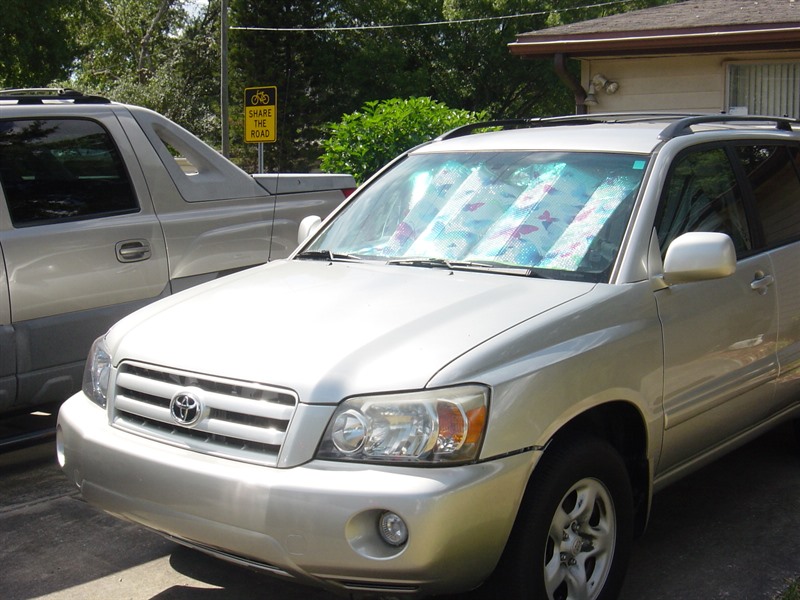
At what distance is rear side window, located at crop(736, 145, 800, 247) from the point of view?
479cm

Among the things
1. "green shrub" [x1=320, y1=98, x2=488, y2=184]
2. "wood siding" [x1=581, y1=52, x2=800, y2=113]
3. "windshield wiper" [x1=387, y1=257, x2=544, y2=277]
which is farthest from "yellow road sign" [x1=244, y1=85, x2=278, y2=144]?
"windshield wiper" [x1=387, y1=257, x2=544, y2=277]

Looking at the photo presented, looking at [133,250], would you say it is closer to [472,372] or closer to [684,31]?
[472,372]

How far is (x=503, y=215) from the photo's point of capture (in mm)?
4180

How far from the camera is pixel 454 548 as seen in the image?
295 cm

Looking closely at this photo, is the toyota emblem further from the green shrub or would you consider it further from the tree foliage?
the tree foliage

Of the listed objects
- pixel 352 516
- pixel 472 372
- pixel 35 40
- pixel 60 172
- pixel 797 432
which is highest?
pixel 35 40

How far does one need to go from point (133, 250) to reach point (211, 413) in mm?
2670

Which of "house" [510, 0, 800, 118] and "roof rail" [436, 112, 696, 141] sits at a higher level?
"house" [510, 0, 800, 118]

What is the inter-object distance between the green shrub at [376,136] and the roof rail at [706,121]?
6390mm

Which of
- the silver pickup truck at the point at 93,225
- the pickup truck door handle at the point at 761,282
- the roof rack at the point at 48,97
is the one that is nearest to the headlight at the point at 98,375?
the silver pickup truck at the point at 93,225

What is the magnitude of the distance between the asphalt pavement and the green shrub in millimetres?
7139

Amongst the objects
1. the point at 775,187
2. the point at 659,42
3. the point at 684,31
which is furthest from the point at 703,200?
the point at 659,42

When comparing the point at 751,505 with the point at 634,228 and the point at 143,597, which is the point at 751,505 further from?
the point at 143,597

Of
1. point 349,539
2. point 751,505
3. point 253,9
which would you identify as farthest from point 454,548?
point 253,9
